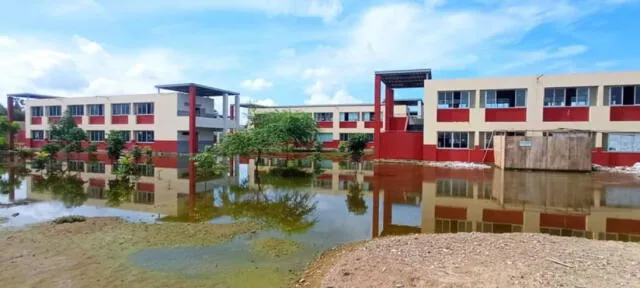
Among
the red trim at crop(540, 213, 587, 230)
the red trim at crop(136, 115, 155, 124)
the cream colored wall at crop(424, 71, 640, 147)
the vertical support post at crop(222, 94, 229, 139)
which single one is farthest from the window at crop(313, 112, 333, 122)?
the red trim at crop(540, 213, 587, 230)

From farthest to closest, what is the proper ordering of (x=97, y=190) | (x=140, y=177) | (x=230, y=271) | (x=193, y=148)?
(x=193, y=148) < (x=140, y=177) < (x=97, y=190) < (x=230, y=271)

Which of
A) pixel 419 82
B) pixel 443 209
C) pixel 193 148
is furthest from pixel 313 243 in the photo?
pixel 193 148

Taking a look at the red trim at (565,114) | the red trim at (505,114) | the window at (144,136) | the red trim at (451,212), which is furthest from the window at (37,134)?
the red trim at (565,114)

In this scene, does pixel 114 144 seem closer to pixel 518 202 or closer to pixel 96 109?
pixel 96 109

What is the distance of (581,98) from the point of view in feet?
82.9

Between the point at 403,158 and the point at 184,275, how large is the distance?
1035 inches

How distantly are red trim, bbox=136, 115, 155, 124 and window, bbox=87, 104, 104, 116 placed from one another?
19.2ft

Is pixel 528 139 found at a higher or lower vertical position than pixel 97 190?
higher

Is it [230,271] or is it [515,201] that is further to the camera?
[515,201]

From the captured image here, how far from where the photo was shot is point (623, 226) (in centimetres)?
985


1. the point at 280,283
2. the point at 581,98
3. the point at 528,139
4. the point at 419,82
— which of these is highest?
the point at 419,82

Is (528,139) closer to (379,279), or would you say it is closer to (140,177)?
(379,279)

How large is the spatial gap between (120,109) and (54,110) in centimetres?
1084

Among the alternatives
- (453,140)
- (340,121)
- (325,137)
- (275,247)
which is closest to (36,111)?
(325,137)
